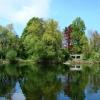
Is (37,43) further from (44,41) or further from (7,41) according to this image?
(7,41)

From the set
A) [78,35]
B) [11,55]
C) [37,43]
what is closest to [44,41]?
[37,43]

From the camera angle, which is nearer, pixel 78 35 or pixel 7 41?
pixel 7 41

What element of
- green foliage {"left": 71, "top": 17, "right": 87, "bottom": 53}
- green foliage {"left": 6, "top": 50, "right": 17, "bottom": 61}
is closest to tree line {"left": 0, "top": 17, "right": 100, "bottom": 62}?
green foliage {"left": 6, "top": 50, "right": 17, "bottom": 61}

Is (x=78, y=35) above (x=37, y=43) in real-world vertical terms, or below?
above

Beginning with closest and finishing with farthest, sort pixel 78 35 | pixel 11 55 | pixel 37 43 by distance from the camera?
pixel 37 43, pixel 11 55, pixel 78 35

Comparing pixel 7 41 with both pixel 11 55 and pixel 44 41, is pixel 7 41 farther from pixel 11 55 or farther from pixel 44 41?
pixel 44 41

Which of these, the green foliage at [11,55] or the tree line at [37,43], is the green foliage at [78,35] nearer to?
the tree line at [37,43]

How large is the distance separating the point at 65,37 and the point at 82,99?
80.5 m

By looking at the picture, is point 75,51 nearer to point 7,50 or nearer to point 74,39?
point 74,39

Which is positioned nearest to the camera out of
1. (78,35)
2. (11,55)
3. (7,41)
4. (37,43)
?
(37,43)

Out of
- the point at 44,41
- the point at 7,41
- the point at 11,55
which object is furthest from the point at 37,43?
the point at 7,41

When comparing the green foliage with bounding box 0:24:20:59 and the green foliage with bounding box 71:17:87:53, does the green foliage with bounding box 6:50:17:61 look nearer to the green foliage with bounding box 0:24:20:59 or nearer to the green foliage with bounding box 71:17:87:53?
the green foliage with bounding box 0:24:20:59

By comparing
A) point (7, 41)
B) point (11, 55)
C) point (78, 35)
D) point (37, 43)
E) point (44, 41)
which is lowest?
point (11, 55)

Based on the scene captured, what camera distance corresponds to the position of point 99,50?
95438mm
